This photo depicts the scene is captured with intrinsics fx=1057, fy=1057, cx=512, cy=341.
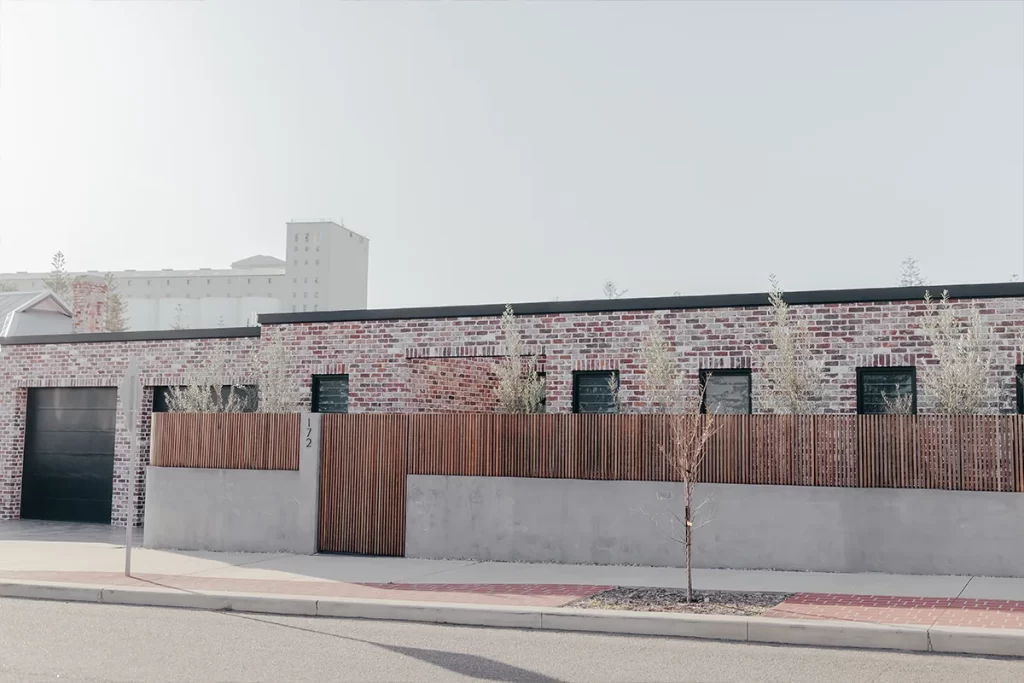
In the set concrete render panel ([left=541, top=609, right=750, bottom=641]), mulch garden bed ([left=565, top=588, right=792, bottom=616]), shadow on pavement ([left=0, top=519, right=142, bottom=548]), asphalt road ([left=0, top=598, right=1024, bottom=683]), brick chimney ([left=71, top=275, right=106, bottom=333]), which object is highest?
brick chimney ([left=71, top=275, right=106, bottom=333])

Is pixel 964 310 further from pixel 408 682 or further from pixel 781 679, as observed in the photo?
pixel 408 682

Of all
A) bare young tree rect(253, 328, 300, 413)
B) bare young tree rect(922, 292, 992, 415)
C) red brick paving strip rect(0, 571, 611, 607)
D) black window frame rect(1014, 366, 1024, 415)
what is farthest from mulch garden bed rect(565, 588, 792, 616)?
bare young tree rect(253, 328, 300, 413)

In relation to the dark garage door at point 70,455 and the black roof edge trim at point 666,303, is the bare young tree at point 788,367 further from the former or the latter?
the dark garage door at point 70,455

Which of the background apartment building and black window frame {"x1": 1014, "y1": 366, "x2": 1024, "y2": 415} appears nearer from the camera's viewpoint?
black window frame {"x1": 1014, "y1": 366, "x2": 1024, "y2": 415}

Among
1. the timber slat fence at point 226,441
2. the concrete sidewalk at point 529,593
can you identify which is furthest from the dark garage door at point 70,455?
the concrete sidewalk at point 529,593

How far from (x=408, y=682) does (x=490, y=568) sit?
5.77m

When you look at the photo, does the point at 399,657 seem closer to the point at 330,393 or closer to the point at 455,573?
the point at 455,573

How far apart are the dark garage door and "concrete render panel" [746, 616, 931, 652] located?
1544 cm

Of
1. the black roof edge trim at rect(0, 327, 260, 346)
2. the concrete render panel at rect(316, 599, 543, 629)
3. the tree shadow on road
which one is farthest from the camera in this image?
the black roof edge trim at rect(0, 327, 260, 346)

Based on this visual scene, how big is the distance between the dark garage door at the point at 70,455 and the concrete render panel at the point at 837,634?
608 inches

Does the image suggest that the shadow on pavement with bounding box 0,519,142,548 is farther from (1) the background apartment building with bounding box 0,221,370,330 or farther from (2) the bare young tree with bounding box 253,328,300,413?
(1) the background apartment building with bounding box 0,221,370,330

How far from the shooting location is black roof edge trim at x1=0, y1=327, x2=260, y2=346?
1967cm

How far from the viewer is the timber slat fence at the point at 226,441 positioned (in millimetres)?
15492

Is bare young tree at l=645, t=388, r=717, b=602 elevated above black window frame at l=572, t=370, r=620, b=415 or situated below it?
below
